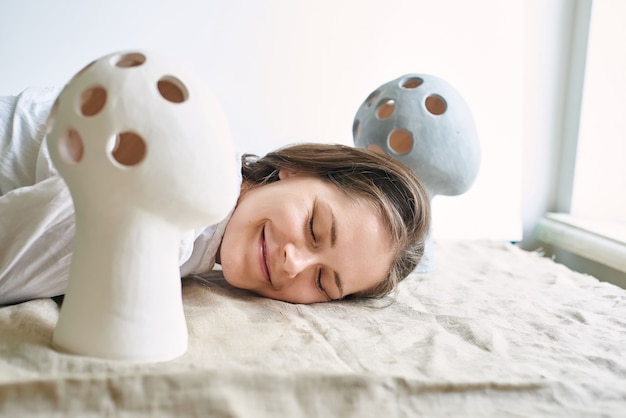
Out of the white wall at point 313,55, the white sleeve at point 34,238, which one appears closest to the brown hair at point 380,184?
the white sleeve at point 34,238

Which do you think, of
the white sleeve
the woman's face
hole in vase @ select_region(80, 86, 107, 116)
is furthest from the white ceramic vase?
the woman's face

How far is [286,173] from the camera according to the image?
1.04 meters

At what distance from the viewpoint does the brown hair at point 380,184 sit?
968 mm

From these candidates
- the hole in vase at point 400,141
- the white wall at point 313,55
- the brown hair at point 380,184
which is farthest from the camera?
the white wall at point 313,55

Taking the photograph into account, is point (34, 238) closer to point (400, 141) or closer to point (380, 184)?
point (380, 184)

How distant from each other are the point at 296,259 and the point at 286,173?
0.23 metres

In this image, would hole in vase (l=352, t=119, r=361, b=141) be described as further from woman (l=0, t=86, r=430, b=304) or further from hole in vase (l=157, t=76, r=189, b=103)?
hole in vase (l=157, t=76, r=189, b=103)

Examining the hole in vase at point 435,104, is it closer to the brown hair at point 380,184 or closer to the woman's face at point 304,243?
the brown hair at point 380,184

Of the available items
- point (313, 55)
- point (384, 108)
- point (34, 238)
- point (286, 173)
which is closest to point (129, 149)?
point (34, 238)

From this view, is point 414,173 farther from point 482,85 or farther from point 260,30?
point 482,85

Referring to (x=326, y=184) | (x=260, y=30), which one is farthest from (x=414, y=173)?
(x=260, y=30)

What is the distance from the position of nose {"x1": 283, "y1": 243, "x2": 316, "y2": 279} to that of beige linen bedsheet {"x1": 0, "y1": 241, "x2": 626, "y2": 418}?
6 cm

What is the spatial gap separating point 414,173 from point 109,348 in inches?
28.1

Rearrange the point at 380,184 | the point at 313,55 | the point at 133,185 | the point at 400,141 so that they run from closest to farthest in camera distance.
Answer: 1. the point at 133,185
2. the point at 380,184
3. the point at 400,141
4. the point at 313,55
